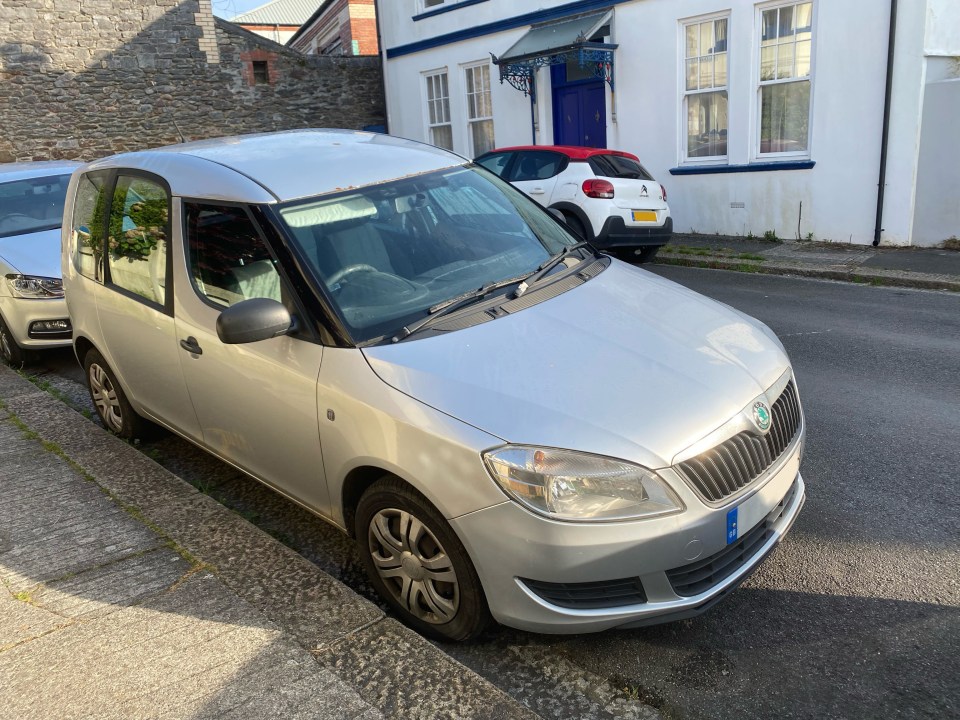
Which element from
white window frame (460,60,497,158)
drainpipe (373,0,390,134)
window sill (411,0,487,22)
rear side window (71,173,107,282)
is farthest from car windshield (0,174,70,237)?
drainpipe (373,0,390,134)

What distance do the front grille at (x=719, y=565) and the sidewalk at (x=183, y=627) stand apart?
727mm

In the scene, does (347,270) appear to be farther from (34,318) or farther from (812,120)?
(812,120)

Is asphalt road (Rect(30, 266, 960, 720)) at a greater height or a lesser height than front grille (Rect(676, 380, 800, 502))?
lesser

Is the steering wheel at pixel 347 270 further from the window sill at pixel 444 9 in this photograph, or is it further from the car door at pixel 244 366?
the window sill at pixel 444 9

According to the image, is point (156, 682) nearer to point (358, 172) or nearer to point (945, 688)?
point (358, 172)

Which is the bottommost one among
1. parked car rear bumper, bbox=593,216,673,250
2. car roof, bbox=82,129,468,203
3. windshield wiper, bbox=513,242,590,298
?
parked car rear bumper, bbox=593,216,673,250

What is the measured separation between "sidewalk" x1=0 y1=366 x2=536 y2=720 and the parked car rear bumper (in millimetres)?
7026

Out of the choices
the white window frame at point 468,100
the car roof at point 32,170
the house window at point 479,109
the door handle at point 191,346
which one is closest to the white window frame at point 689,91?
the white window frame at point 468,100

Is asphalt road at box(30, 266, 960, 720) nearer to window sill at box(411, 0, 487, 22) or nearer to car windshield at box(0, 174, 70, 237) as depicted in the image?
car windshield at box(0, 174, 70, 237)

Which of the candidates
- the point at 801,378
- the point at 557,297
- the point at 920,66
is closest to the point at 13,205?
the point at 557,297

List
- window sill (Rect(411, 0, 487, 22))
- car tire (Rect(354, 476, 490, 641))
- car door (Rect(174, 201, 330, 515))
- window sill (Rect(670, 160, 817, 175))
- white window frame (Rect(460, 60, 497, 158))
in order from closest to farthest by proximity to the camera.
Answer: car tire (Rect(354, 476, 490, 641)) < car door (Rect(174, 201, 330, 515)) < window sill (Rect(670, 160, 817, 175)) < window sill (Rect(411, 0, 487, 22)) < white window frame (Rect(460, 60, 497, 158))

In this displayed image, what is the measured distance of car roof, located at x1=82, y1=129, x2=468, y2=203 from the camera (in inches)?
150

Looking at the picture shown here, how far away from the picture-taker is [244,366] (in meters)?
3.71

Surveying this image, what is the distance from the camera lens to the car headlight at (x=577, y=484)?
8.91ft
